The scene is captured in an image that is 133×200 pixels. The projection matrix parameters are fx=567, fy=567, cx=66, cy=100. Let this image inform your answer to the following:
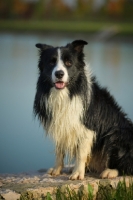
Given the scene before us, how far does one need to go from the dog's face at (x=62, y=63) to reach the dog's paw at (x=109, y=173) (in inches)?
43.0

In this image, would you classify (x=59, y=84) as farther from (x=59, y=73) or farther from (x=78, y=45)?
(x=78, y=45)

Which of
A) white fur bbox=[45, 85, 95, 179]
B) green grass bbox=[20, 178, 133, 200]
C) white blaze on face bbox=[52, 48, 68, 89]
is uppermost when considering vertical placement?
white blaze on face bbox=[52, 48, 68, 89]

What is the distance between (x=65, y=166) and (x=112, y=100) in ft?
3.45

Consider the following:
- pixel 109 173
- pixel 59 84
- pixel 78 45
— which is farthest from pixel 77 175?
pixel 78 45

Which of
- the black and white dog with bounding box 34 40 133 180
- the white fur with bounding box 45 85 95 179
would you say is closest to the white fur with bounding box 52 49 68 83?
the black and white dog with bounding box 34 40 133 180

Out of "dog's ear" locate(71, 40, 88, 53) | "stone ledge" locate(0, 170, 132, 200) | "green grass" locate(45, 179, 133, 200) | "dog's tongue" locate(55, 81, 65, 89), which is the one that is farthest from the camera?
"dog's ear" locate(71, 40, 88, 53)

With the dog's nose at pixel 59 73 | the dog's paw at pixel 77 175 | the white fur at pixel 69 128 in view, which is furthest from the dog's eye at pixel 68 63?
the dog's paw at pixel 77 175

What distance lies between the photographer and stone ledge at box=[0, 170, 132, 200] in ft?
19.3

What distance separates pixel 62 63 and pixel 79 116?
2.12 feet

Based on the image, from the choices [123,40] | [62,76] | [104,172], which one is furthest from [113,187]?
[123,40]

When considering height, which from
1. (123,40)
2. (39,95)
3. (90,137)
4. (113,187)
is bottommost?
(113,187)

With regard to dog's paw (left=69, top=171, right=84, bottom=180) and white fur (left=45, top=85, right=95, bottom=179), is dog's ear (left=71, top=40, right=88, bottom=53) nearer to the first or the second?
white fur (left=45, top=85, right=95, bottom=179)

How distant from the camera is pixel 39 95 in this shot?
6.42 m

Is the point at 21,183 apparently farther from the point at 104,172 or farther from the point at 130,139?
the point at 130,139
